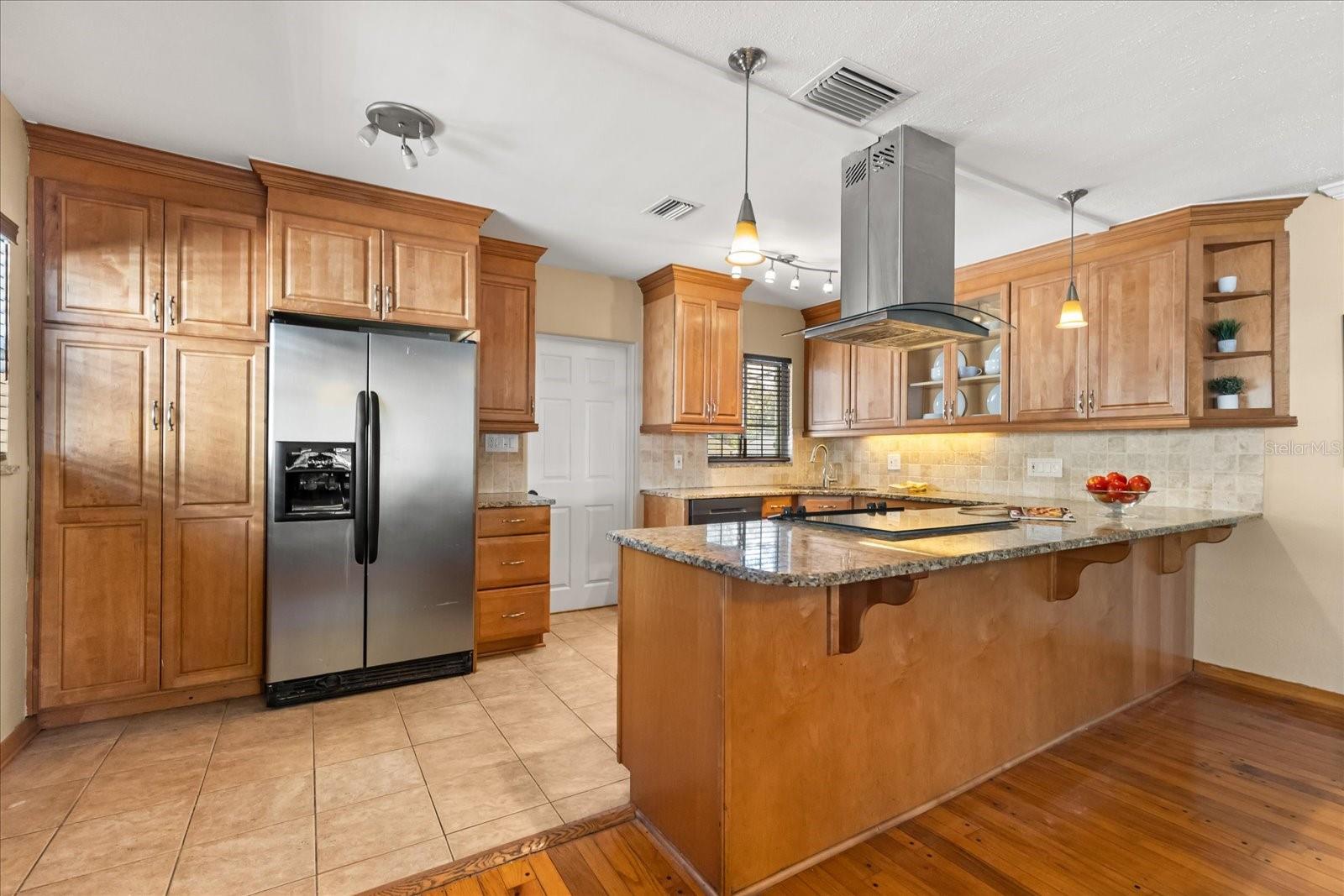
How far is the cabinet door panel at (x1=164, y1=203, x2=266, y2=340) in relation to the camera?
9.58 feet

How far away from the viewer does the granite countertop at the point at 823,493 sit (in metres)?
4.33

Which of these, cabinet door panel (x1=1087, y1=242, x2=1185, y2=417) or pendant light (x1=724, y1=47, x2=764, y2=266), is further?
cabinet door panel (x1=1087, y1=242, x2=1185, y2=417)

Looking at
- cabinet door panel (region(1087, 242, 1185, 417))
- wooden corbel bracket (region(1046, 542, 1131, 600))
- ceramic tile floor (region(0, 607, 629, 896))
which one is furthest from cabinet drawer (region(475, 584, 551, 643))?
cabinet door panel (region(1087, 242, 1185, 417))

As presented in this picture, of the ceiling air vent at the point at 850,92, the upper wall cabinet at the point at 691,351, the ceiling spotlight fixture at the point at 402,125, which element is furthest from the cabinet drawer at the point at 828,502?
the ceiling spotlight fixture at the point at 402,125

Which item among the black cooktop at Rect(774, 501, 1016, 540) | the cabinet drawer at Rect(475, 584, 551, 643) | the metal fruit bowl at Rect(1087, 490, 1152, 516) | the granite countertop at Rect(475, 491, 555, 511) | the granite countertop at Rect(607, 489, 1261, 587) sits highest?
the metal fruit bowl at Rect(1087, 490, 1152, 516)

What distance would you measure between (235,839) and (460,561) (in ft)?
5.13

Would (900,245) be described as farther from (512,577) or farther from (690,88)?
(512,577)

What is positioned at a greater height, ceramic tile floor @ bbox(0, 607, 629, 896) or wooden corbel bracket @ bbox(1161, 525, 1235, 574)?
wooden corbel bracket @ bbox(1161, 525, 1235, 574)

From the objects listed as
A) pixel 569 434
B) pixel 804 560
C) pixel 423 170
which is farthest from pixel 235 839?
pixel 569 434

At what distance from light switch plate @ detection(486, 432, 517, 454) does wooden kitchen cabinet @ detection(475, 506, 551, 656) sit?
0.65 meters

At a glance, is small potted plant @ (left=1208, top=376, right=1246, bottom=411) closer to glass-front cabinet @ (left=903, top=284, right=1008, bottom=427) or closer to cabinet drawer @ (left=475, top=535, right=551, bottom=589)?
glass-front cabinet @ (left=903, top=284, right=1008, bottom=427)

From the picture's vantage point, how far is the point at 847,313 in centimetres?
265

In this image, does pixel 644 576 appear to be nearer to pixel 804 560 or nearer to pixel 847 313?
pixel 804 560

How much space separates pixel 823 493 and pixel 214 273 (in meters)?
3.94
